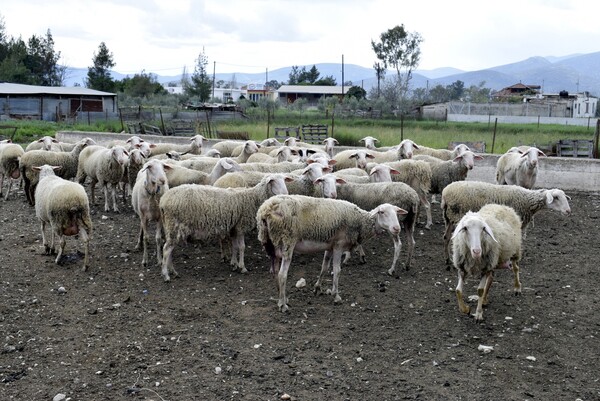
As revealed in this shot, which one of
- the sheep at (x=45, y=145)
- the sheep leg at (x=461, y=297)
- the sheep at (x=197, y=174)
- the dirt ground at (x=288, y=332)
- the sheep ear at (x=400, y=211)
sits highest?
the sheep at (x=45, y=145)

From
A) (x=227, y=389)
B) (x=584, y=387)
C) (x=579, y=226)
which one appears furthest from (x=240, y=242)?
(x=579, y=226)

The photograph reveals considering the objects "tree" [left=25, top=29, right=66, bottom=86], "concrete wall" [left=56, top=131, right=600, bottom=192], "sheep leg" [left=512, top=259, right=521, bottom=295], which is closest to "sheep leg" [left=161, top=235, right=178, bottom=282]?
"sheep leg" [left=512, top=259, right=521, bottom=295]

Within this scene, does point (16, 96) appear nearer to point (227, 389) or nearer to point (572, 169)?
point (572, 169)

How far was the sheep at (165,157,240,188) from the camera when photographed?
36.2ft

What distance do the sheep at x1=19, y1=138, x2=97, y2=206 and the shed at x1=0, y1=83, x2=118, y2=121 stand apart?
2541 centimetres

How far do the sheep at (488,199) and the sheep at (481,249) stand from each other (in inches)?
69.2

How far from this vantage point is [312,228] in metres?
7.80

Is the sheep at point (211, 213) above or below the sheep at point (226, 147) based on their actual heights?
below

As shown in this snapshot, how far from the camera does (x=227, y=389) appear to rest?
18.6ft

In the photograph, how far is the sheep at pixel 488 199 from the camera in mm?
9453

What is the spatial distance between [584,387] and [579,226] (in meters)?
6.97

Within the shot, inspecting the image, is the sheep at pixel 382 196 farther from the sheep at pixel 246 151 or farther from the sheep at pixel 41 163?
the sheep at pixel 41 163

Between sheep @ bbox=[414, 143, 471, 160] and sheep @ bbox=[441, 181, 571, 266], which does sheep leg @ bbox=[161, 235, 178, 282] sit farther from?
sheep @ bbox=[414, 143, 471, 160]

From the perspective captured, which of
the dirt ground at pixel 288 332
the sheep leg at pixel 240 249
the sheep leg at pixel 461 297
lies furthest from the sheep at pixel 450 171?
the sheep leg at pixel 461 297
